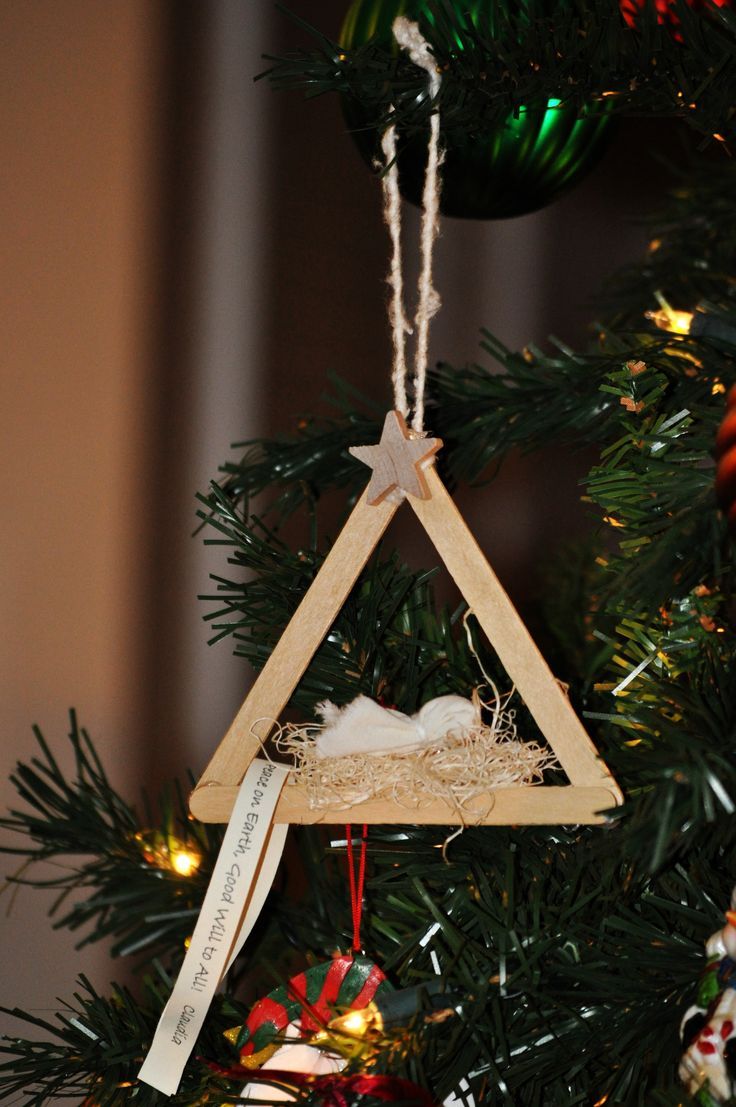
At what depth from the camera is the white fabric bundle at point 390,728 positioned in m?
0.37

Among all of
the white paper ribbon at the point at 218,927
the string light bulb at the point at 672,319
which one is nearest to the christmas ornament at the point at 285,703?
the white paper ribbon at the point at 218,927

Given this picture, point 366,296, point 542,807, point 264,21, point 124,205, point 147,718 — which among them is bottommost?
point 147,718

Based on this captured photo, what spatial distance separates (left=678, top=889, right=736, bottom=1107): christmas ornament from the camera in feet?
0.87

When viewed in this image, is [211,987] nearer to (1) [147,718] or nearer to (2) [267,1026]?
(2) [267,1026]

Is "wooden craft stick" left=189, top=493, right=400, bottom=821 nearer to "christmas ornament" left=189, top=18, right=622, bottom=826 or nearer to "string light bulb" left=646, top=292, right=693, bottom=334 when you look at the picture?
"christmas ornament" left=189, top=18, right=622, bottom=826

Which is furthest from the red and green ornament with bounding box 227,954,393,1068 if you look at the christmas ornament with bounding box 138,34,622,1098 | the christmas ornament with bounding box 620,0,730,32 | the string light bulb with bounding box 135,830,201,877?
the christmas ornament with bounding box 620,0,730,32

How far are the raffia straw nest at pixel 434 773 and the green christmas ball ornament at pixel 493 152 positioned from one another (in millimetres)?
231

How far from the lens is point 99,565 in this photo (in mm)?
838

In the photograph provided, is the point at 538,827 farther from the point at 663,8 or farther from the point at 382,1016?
the point at 663,8

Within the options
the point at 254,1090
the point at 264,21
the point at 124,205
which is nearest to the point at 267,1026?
the point at 254,1090

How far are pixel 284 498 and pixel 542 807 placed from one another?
0.23m

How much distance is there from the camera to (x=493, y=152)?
43 cm

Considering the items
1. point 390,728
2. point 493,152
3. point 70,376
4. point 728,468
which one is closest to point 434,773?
point 390,728

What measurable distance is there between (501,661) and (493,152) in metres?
0.22
